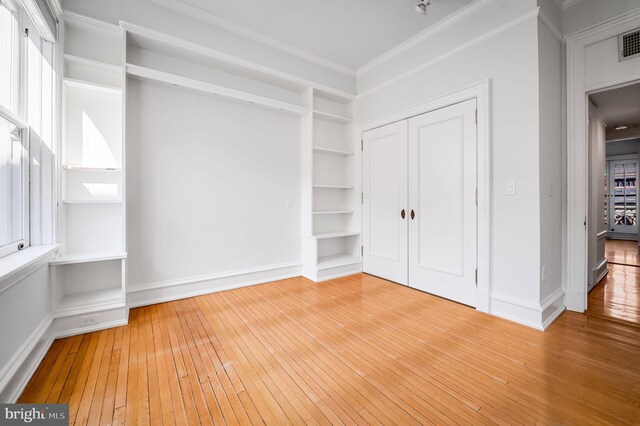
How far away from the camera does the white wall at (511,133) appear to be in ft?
7.95

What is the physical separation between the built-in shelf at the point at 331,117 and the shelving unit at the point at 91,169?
2.43 meters

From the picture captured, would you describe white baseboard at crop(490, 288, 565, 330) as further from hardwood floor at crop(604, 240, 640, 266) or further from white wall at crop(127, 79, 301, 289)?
hardwood floor at crop(604, 240, 640, 266)

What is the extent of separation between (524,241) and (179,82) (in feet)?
12.9

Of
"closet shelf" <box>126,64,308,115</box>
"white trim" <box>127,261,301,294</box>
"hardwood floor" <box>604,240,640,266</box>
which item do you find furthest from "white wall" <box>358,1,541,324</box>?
"hardwood floor" <box>604,240,640,266</box>

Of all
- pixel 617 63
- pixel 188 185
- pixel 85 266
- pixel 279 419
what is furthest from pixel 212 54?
pixel 617 63

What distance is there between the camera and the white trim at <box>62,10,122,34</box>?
7.70 ft

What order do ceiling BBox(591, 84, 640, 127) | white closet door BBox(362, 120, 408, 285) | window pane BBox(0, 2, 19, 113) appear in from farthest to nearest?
white closet door BBox(362, 120, 408, 285)
ceiling BBox(591, 84, 640, 127)
window pane BBox(0, 2, 19, 113)

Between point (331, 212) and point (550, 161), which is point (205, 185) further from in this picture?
point (550, 161)

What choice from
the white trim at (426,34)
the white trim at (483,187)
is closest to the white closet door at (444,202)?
the white trim at (483,187)

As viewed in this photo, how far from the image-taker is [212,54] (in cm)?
306

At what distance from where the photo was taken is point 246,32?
3.26m

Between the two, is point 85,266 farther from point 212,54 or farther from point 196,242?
point 212,54

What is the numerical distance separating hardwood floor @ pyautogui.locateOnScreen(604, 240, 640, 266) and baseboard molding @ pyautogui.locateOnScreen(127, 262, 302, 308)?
594 centimetres

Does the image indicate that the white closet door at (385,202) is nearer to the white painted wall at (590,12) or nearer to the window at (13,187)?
the white painted wall at (590,12)
